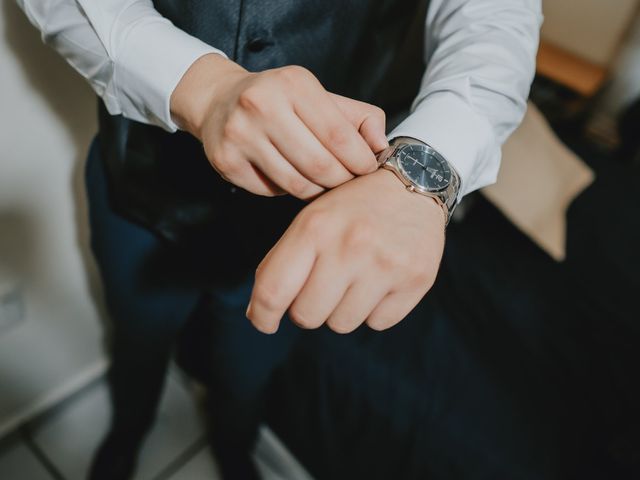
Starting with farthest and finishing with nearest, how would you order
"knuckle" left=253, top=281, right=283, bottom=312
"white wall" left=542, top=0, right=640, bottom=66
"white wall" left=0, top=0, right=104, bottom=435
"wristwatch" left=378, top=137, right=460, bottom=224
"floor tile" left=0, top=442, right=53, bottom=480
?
"white wall" left=542, top=0, right=640, bottom=66
"floor tile" left=0, top=442, right=53, bottom=480
"white wall" left=0, top=0, right=104, bottom=435
"wristwatch" left=378, top=137, right=460, bottom=224
"knuckle" left=253, top=281, right=283, bottom=312

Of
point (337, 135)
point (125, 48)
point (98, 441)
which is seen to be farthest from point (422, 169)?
point (98, 441)

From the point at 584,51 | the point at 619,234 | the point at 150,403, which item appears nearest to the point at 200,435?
the point at 150,403

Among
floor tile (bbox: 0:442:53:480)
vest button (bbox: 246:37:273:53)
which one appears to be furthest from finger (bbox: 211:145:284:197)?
floor tile (bbox: 0:442:53:480)

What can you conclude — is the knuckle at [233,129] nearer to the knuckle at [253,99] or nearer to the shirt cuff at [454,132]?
the knuckle at [253,99]

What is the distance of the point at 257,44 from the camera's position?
2.37 feet

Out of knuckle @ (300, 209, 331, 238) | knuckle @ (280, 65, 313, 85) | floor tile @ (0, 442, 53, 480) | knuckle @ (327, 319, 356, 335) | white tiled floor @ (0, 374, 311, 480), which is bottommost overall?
white tiled floor @ (0, 374, 311, 480)

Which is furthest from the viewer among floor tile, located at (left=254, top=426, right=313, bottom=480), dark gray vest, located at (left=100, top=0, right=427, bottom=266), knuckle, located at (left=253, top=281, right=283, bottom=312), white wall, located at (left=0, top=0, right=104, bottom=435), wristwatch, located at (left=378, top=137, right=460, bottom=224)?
floor tile, located at (left=254, top=426, right=313, bottom=480)

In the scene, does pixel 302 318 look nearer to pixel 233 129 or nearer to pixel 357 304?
pixel 357 304

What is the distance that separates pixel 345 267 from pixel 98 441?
129cm

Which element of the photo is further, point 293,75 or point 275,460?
point 275,460

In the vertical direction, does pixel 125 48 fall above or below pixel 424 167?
above

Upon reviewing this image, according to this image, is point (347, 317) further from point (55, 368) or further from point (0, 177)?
point (55, 368)

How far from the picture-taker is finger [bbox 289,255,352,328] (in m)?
0.49

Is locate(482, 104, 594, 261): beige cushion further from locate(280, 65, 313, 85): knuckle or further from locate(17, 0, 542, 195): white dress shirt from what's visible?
locate(280, 65, 313, 85): knuckle
